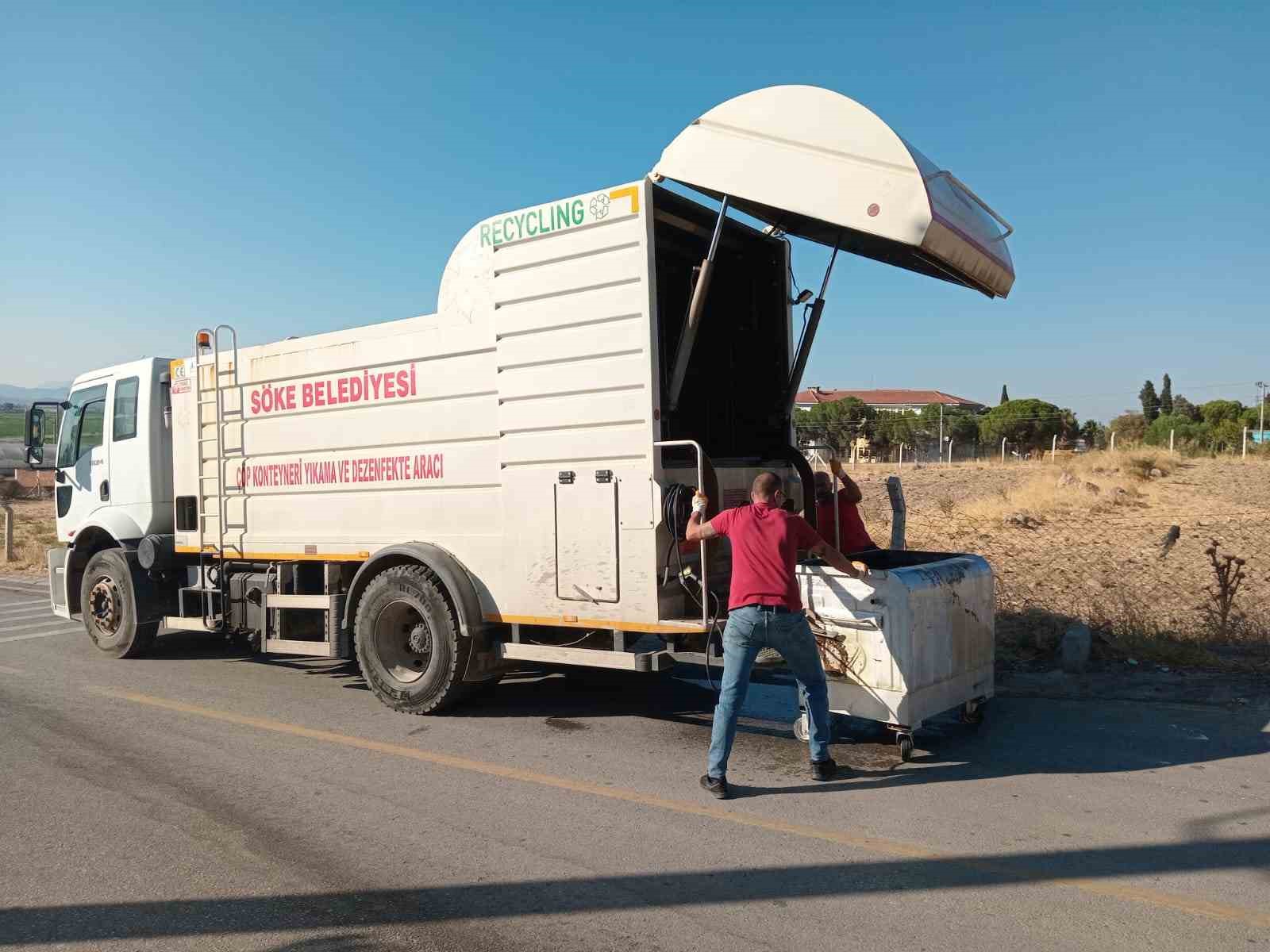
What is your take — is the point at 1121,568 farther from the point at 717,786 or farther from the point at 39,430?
the point at 39,430

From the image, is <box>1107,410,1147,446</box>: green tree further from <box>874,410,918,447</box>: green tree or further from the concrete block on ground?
the concrete block on ground

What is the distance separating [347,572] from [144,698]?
1.93 m

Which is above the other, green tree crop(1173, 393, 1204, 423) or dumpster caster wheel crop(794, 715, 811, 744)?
green tree crop(1173, 393, 1204, 423)

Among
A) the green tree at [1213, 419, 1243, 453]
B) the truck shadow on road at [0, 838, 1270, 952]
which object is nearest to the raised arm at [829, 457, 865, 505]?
the truck shadow on road at [0, 838, 1270, 952]

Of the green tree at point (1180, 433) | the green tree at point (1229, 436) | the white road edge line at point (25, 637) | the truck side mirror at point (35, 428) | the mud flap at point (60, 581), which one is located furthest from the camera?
the green tree at point (1180, 433)

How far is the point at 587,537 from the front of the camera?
5.98 metres

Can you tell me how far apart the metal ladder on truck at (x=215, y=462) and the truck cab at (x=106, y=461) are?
828 mm

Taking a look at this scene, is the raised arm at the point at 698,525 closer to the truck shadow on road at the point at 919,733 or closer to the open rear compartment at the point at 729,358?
the open rear compartment at the point at 729,358

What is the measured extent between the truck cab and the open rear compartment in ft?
18.3

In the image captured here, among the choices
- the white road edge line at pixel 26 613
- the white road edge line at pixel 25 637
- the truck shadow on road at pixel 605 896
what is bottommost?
the truck shadow on road at pixel 605 896

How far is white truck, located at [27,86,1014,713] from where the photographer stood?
5.68 metres

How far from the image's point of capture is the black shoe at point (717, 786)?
5039 millimetres

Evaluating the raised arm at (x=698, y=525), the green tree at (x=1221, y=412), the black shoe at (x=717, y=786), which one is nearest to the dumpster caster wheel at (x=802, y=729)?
the black shoe at (x=717, y=786)

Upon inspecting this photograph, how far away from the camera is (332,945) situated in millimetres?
3506
